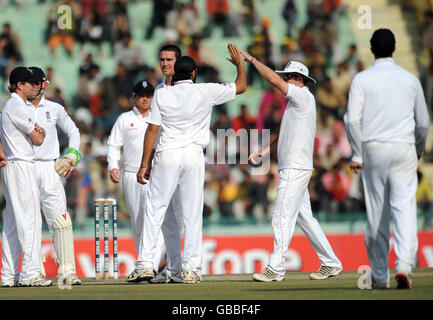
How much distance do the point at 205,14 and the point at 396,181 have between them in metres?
15.4

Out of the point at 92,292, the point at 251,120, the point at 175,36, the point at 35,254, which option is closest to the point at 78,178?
the point at 251,120

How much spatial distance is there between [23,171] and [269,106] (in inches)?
399

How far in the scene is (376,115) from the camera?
9.54 m

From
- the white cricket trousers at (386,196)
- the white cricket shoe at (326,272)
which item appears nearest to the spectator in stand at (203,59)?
the white cricket shoe at (326,272)

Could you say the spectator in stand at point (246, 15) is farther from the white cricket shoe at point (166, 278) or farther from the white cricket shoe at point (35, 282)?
the white cricket shoe at point (35, 282)

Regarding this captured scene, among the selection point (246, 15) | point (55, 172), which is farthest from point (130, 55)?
Answer: point (55, 172)

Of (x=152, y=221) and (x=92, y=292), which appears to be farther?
(x=152, y=221)

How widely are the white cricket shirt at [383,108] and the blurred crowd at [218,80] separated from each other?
750 cm

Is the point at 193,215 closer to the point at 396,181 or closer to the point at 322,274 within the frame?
the point at 322,274

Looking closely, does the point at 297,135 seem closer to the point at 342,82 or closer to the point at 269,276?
the point at 269,276

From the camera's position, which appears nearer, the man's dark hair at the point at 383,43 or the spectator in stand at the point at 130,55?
the man's dark hair at the point at 383,43

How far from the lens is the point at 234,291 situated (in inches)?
395

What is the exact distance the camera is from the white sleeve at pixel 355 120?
31.0ft

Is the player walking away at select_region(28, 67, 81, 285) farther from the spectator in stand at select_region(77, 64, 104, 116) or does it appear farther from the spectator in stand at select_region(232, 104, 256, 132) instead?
the spectator in stand at select_region(77, 64, 104, 116)
